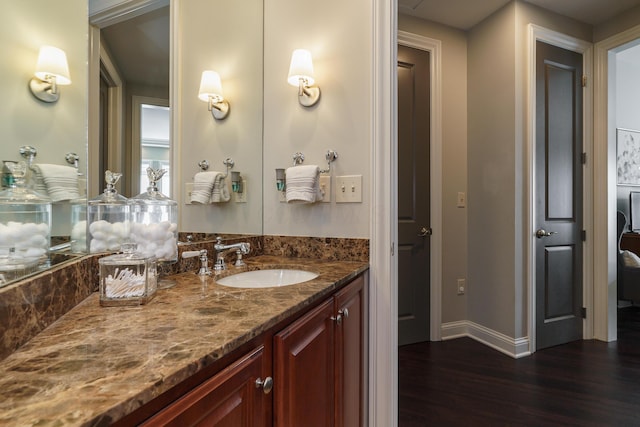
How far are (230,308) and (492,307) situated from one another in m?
2.39

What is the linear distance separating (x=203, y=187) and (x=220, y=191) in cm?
11

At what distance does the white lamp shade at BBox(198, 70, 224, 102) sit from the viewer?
1466 mm

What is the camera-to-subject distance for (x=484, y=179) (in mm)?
2557

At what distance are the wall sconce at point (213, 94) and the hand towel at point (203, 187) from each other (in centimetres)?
30

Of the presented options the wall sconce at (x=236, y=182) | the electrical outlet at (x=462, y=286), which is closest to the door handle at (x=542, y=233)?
the electrical outlet at (x=462, y=286)

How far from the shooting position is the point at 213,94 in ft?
4.99

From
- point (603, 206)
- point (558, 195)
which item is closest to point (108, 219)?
point (558, 195)

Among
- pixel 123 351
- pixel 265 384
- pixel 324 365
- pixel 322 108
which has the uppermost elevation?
pixel 322 108

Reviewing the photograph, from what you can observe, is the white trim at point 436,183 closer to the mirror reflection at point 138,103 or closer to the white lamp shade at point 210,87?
the mirror reflection at point 138,103

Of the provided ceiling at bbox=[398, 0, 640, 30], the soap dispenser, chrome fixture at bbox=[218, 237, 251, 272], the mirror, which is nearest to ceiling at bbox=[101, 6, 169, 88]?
the mirror

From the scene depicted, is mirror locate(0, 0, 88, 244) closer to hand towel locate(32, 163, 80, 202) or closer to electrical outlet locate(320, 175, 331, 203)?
hand towel locate(32, 163, 80, 202)

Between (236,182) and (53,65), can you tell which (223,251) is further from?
(53,65)

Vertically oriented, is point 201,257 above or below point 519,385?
above

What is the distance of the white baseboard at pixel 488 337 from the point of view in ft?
7.59
